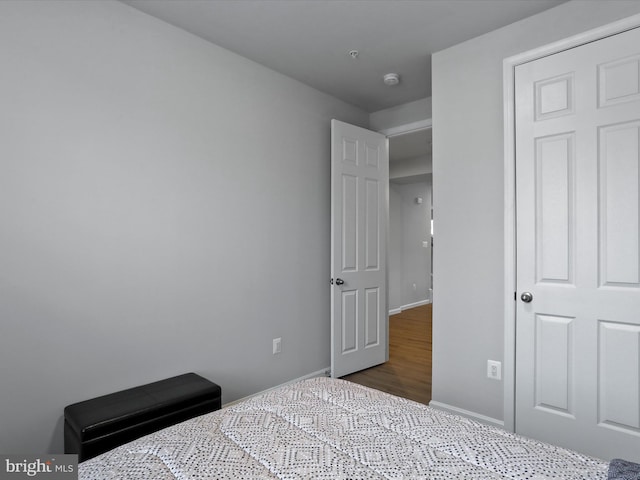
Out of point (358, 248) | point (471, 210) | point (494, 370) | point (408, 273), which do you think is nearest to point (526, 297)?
point (494, 370)

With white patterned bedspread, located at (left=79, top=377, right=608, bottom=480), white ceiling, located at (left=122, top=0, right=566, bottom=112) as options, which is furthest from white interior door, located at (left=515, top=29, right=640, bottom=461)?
white patterned bedspread, located at (left=79, top=377, right=608, bottom=480)

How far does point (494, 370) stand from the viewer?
97.2 inches

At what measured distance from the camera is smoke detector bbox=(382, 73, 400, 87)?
316 cm

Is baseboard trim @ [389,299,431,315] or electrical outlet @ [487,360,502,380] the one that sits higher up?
electrical outlet @ [487,360,502,380]

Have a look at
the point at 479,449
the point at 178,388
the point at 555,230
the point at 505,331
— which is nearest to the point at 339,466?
the point at 479,449

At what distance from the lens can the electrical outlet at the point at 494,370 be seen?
245 cm

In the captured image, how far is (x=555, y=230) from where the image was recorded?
86.0 inches

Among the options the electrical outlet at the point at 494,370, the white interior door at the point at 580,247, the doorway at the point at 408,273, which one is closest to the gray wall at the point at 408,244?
the doorway at the point at 408,273

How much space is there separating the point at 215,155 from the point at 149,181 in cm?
53

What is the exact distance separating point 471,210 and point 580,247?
69 centimetres

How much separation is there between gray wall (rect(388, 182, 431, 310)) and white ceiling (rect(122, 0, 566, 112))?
393 cm

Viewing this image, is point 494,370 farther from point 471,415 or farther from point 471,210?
point 471,210

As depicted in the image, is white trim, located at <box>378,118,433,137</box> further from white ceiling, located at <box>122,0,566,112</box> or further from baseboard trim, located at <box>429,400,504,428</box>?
baseboard trim, located at <box>429,400,504,428</box>

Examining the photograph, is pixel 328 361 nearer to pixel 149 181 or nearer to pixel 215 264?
pixel 215 264
